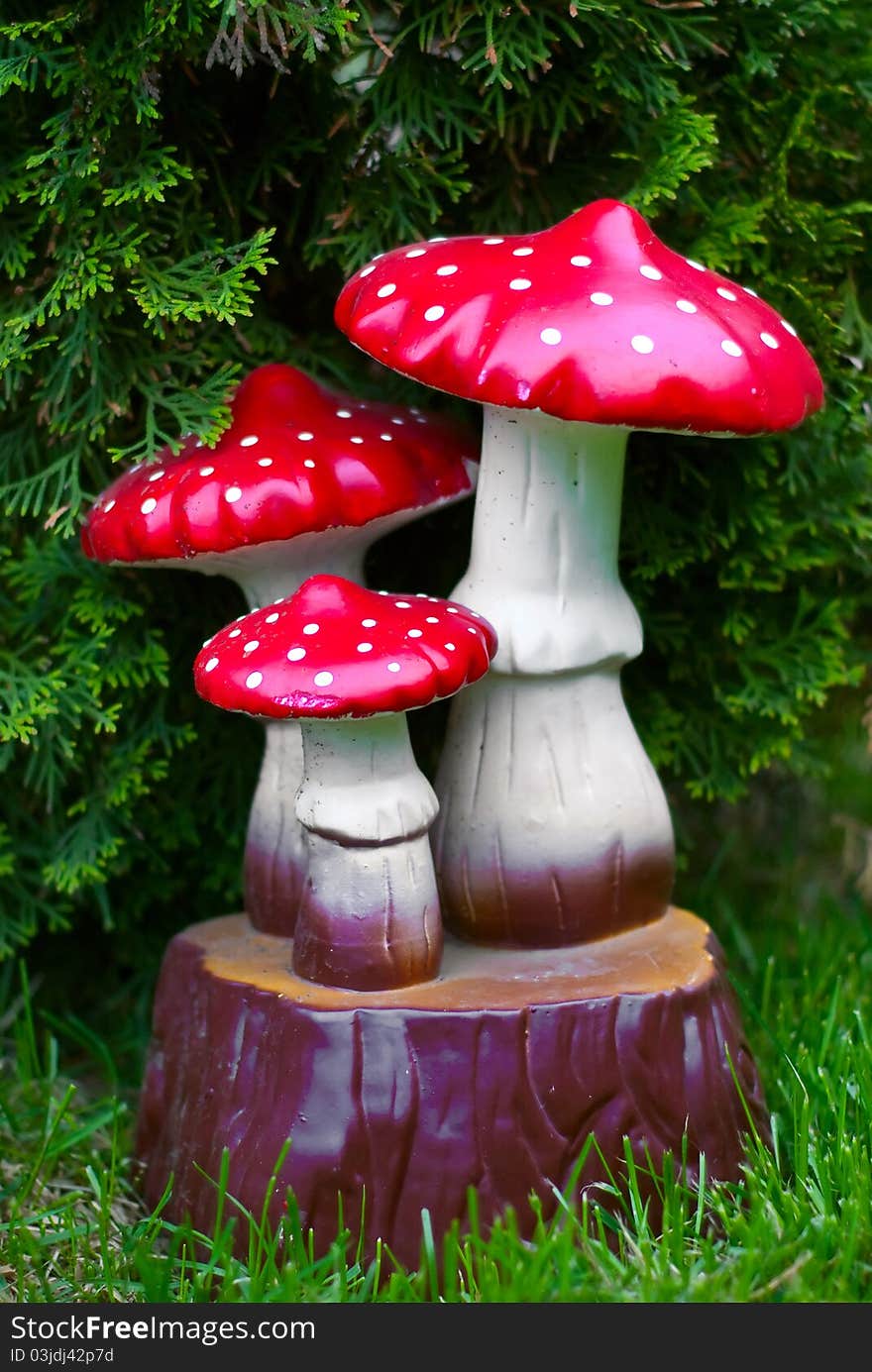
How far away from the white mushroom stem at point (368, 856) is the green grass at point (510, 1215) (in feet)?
1.28

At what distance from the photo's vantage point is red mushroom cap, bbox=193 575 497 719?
1.77 m

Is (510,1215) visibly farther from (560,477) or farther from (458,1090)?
(560,477)

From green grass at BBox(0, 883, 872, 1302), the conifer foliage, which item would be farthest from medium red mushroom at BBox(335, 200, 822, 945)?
green grass at BBox(0, 883, 872, 1302)

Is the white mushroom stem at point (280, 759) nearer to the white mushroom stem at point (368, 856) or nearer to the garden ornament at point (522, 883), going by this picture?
the garden ornament at point (522, 883)

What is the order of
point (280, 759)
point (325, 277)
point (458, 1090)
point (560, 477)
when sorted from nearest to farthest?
point (458, 1090) < point (560, 477) < point (280, 759) < point (325, 277)

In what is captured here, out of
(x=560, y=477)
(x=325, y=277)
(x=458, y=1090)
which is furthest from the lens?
(x=325, y=277)

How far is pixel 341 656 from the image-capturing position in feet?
5.88

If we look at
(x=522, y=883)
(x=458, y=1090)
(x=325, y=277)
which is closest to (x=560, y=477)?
(x=522, y=883)

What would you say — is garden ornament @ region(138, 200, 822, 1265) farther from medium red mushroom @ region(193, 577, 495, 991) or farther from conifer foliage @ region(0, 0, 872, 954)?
conifer foliage @ region(0, 0, 872, 954)

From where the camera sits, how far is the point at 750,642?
2.59 m

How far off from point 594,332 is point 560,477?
0.32 m

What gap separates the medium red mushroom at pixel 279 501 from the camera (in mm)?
1986

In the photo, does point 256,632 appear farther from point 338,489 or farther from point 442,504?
point 442,504
